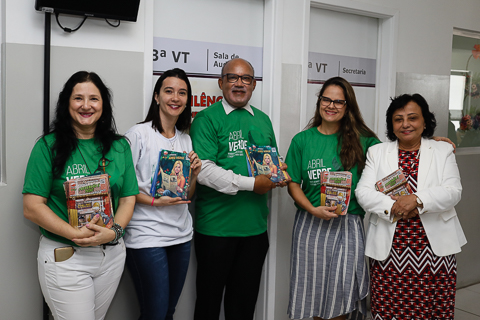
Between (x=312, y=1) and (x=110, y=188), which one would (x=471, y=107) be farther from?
(x=110, y=188)

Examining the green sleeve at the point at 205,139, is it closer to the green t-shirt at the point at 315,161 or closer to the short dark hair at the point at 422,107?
the green t-shirt at the point at 315,161

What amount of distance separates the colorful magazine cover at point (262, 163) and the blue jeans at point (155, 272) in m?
0.59

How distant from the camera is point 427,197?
2.27 meters

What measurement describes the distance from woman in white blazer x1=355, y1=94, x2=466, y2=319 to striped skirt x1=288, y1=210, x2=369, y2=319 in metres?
0.10

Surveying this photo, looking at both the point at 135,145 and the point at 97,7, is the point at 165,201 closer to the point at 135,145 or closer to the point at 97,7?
the point at 135,145

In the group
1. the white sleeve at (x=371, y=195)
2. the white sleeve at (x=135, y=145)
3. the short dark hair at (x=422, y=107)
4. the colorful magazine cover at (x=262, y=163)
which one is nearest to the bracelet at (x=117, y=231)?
the white sleeve at (x=135, y=145)

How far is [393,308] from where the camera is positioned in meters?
2.43

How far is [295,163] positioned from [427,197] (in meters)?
0.79

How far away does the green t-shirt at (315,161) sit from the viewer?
254cm

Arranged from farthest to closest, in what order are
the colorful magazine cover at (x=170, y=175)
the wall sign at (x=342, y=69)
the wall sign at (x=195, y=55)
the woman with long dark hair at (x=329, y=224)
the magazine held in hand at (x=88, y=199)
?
the wall sign at (x=342, y=69) → the wall sign at (x=195, y=55) → the woman with long dark hair at (x=329, y=224) → the colorful magazine cover at (x=170, y=175) → the magazine held in hand at (x=88, y=199)

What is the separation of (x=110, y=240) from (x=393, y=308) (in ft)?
5.38

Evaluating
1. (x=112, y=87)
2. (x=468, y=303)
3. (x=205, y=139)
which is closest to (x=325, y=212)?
(x=205, y=139)

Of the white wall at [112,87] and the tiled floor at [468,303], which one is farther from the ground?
the white wall at [112,87]

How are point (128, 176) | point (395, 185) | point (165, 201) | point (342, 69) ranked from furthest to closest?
point (342, 69)
point (395, 185)
point (165, 201)
point (128, 176)
